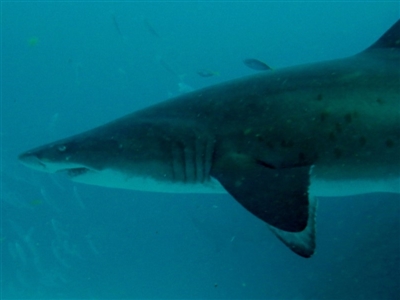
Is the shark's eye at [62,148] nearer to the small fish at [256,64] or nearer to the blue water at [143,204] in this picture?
the small fish at [256,64]

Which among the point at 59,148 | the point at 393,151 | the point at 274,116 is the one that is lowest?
the point at 393,151

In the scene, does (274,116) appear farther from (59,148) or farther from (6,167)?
(6,167)

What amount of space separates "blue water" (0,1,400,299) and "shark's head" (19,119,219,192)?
388 inches

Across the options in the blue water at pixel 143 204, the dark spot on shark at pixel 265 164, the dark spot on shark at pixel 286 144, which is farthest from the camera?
the blue water at pixel 143 204

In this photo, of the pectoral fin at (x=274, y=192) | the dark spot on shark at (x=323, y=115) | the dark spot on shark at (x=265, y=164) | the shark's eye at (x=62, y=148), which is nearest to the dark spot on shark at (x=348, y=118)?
the dark spot on shark at (x=323, y=115)

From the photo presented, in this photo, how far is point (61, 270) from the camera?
2691 centimetres

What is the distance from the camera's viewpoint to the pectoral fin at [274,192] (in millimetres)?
1997

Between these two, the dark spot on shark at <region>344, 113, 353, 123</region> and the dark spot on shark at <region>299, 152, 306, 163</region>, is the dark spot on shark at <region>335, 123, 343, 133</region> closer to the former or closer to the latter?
the dark spot on shark at <region>344, 113, 353, 123</region>

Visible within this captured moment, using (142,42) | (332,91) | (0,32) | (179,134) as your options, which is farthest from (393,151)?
(142,42)

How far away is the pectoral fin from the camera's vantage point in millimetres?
1997

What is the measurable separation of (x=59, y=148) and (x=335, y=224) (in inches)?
642

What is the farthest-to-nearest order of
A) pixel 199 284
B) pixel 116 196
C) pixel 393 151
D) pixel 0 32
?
Answer: 1. pixel 0 32
2. pixel 116 196
3. pixel 199 284
4. pixel 393 151

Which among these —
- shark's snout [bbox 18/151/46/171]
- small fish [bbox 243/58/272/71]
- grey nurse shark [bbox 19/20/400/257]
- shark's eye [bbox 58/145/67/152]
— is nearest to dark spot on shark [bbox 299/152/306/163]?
grey nurse shark [bbox 19/20/400/257]

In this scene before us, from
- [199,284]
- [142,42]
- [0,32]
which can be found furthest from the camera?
[142,42]
